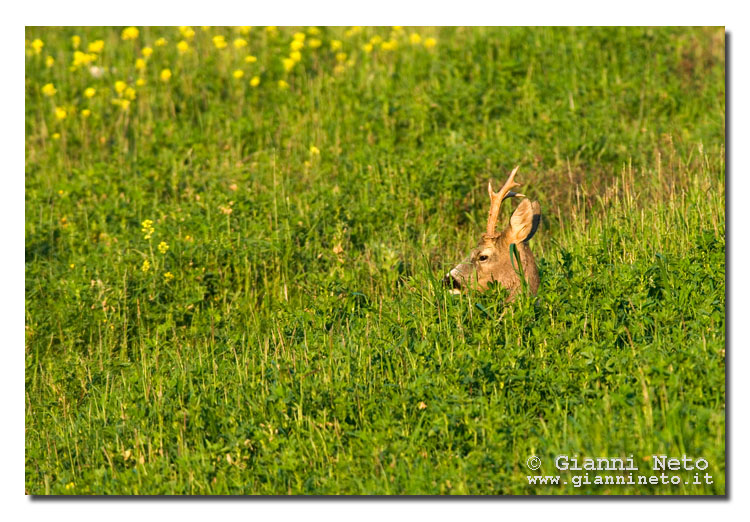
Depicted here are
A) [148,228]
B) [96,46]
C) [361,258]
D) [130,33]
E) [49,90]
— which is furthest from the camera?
[130,33]

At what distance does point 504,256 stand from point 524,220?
260 mm

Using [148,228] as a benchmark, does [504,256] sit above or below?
below

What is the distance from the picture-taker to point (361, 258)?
7363mm

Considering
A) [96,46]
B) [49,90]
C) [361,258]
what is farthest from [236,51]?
[361,258]

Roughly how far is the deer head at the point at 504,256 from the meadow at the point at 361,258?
7.4 inches

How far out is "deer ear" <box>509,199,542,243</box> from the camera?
19.8 feet

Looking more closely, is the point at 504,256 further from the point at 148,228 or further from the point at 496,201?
the point at 148,228

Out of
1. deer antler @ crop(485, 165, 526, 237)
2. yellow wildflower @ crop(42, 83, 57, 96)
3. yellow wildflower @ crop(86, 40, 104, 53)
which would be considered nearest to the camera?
deer antler @ crop(485, 165, 526, 237)

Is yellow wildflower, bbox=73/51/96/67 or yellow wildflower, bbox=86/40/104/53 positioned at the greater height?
yellow wildflower, bbox=86/40/104/53

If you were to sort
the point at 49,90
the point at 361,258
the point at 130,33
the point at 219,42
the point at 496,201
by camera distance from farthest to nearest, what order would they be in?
the point at 130,33 → the point at 219,42 → the point at 49,90 → the point at 361,258 → the point at 496,201

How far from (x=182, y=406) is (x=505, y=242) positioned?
2202 millimetres

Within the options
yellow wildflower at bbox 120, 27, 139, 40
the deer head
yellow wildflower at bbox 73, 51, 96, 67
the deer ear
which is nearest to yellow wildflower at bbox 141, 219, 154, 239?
the deer head

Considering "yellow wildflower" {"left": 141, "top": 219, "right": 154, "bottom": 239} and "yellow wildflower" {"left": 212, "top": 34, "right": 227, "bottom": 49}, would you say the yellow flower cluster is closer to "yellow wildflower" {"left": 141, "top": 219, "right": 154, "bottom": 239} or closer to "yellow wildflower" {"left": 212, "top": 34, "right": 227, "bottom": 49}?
"yellow wildflower" {"left": 212, "top": 34, "right": 227, "bottom": 49}

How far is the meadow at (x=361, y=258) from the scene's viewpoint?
4996mm
